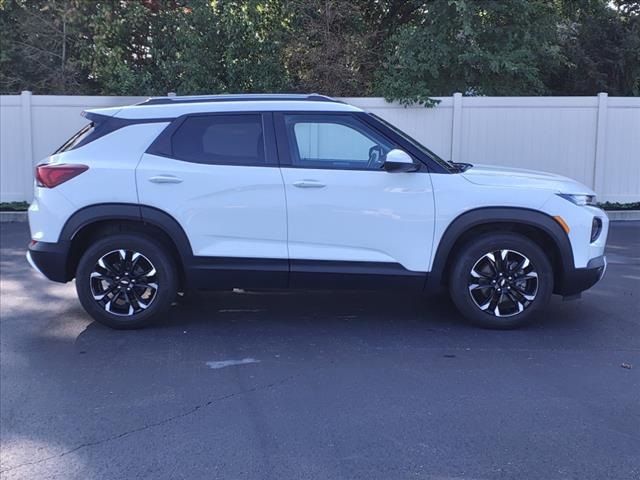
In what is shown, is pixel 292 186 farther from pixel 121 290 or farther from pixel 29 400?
pixel 29 400

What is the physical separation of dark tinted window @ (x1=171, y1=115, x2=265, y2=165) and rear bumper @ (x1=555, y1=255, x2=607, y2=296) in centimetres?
275

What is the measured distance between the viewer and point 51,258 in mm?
5945

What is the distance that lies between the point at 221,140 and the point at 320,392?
7.98 feet

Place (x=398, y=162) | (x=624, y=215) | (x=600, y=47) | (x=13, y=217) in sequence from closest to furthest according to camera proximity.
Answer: (x=398, y=162) → (x=624, y=215) → (x=13, y=217) → (x=600, y=47)

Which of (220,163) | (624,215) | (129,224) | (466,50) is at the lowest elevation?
(624,215)

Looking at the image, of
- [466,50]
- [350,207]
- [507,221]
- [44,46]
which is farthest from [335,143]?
[44,46]

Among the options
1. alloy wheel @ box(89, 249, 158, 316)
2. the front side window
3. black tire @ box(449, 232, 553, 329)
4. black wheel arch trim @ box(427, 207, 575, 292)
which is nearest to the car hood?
black wheel arch trim @ box(427, 207, 575, 292)

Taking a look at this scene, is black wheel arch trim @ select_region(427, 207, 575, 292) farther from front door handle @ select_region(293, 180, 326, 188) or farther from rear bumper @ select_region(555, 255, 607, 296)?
front door handle @ select_region(293, 180, 326, 188)

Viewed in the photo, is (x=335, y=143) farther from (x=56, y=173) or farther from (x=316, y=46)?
(x=316, y=46)

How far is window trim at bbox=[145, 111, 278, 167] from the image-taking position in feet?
19.3

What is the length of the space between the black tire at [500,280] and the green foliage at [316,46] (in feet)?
23.6

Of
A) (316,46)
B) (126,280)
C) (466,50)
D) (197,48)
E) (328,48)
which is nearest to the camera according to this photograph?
(126,280)

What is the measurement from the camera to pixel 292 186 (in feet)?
19.0

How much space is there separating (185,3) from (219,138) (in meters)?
9.97
